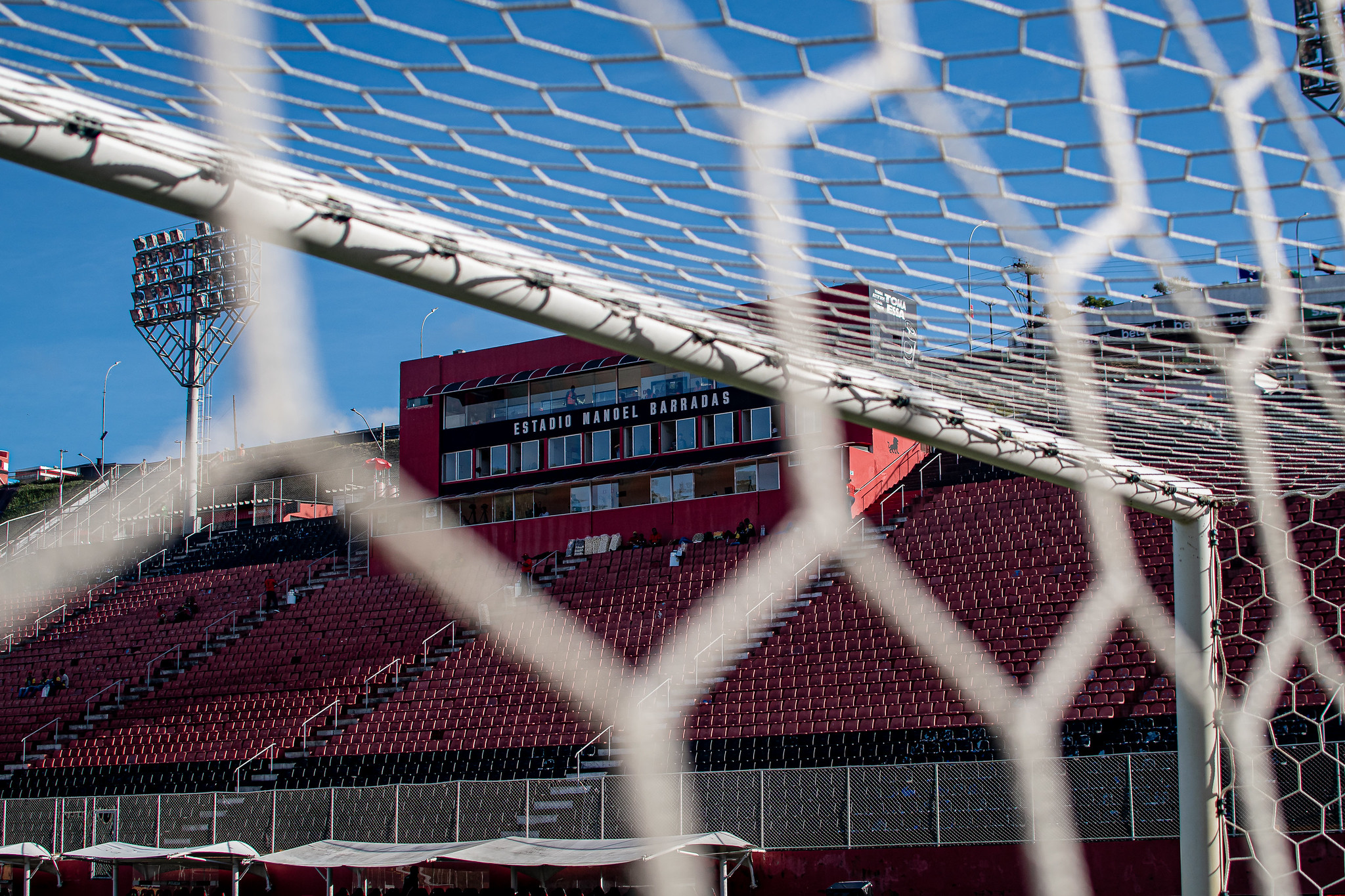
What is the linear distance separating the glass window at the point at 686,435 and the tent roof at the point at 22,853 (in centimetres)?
1268

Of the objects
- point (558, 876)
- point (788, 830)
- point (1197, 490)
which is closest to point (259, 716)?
point (558, 876)

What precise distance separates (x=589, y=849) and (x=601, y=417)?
13022mm

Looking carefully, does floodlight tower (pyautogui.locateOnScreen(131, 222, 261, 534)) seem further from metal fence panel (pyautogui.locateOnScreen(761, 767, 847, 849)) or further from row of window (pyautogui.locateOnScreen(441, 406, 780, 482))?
metal fence panel (pyautogui.locateOnScreen(761, 767, 847, 849))

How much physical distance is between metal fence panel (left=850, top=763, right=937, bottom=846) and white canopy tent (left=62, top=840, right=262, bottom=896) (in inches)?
298

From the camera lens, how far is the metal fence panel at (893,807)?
523 inches

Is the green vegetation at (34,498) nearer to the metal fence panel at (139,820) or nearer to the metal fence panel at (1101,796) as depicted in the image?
the metal fence panel at (139,820)

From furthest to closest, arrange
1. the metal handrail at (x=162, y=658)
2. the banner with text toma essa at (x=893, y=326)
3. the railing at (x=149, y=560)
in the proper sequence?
the railing at (x=149, y=560) < the metal handrail at (x=162, y=658) < the banner with text toma essa at (x=893, y=326)

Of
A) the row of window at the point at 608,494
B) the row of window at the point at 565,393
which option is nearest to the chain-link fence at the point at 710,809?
the row of window at the point at 608,494

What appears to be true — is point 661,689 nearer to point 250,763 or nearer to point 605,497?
point 250,763

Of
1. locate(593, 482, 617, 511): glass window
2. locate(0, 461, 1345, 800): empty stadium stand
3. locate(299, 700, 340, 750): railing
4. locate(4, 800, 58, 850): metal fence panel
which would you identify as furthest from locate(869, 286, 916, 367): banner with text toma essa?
locate(593, 482, 617, 511): glass window

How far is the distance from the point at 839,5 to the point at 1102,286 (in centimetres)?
247

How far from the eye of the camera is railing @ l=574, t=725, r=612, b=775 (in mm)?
16578

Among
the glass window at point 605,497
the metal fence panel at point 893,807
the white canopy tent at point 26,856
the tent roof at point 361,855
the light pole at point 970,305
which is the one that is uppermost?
the glass window at point 605,497

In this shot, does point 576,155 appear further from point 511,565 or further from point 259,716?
point 511,565
